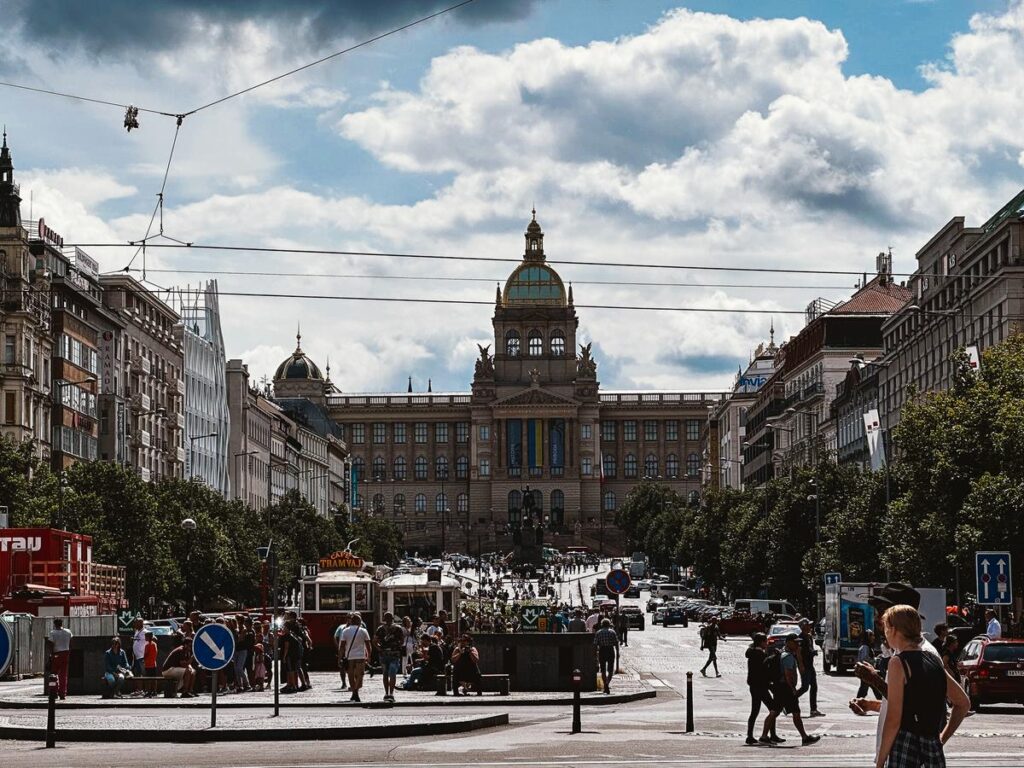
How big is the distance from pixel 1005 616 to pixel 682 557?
91242 mm

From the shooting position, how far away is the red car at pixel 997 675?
131ft

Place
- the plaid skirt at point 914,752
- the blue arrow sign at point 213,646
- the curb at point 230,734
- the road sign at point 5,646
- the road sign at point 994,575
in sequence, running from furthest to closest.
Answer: the road sign at point 994,575 < the curb at point 230,734 < the blue arrow sign at point 213,646 < the road sign at point 5,646 < the plaid skirt at point 914,752

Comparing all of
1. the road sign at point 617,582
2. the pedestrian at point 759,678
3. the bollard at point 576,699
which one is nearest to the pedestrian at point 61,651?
the bollard at point 576,699

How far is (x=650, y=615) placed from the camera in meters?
138

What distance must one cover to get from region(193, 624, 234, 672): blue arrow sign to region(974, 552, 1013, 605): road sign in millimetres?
21665

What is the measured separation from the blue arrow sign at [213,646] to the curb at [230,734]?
1529 millimetres

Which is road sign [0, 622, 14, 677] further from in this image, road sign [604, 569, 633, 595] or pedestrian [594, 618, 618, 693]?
road sign [604, 569, 633, 595]

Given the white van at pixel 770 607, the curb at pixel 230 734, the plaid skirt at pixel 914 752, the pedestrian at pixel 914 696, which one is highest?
the white van at pixel 770 607

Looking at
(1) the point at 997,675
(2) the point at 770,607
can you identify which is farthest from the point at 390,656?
(2) the point at 770,607

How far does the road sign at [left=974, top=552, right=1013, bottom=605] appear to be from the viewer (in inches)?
1821

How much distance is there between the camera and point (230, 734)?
101 feet

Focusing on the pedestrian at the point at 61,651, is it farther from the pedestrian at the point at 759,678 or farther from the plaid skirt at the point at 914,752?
the plaid skirt at the point at 914,752

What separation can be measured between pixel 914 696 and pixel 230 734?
18.6 meters

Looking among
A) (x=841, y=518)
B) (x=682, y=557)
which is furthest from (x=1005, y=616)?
(x=682, y=557)
